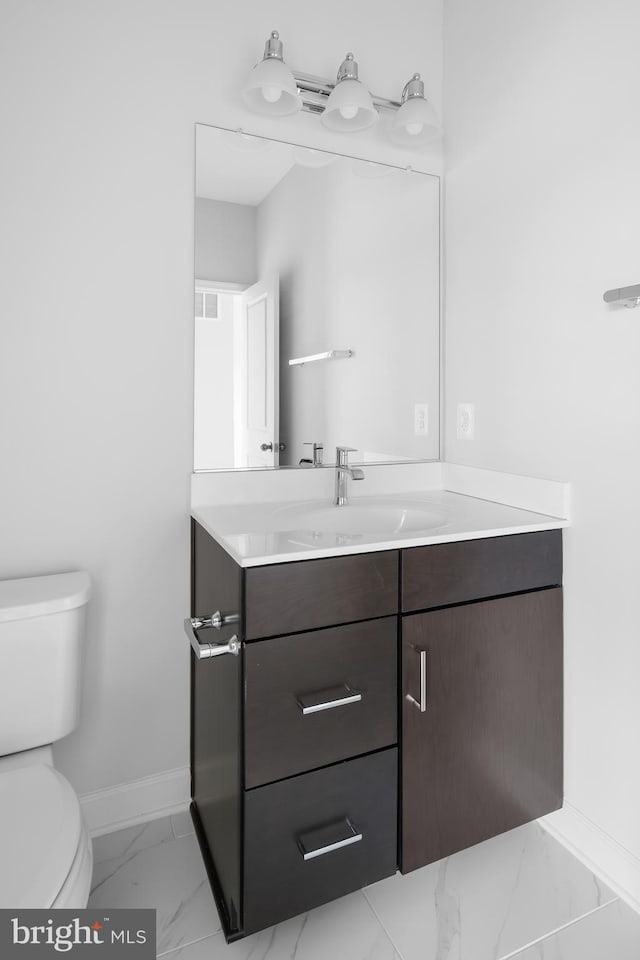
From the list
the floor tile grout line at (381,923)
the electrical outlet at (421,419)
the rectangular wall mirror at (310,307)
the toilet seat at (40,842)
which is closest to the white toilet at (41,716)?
the toilet seat at (40,842)

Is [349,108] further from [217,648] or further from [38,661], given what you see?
[38,661]

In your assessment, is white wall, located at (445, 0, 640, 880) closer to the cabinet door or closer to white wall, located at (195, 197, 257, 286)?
the cabinet door

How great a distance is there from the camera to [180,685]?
5.40ft

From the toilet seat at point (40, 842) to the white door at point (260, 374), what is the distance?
0.91 m

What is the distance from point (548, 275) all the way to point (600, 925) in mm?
1526

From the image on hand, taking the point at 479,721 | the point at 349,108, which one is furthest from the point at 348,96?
the point at 479,721

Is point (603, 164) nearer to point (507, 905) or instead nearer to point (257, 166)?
point (257, 166)

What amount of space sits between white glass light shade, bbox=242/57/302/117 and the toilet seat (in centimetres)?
170

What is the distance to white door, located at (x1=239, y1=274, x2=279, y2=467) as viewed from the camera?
1.64m

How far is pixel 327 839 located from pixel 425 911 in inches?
14.0

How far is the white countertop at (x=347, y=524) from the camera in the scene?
1171mm

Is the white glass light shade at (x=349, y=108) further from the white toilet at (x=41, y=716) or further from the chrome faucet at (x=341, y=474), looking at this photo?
the white toilet at (x=41, y=716)

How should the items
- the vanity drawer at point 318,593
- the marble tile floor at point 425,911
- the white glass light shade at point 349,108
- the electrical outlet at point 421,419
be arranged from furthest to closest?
the electrical outlet at point 421,419, the white glass light shade at point 349,108, the marble tile floor at point 425,911, the vanity drawer at point 318,593

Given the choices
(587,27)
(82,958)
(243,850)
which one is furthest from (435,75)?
(82,958)
